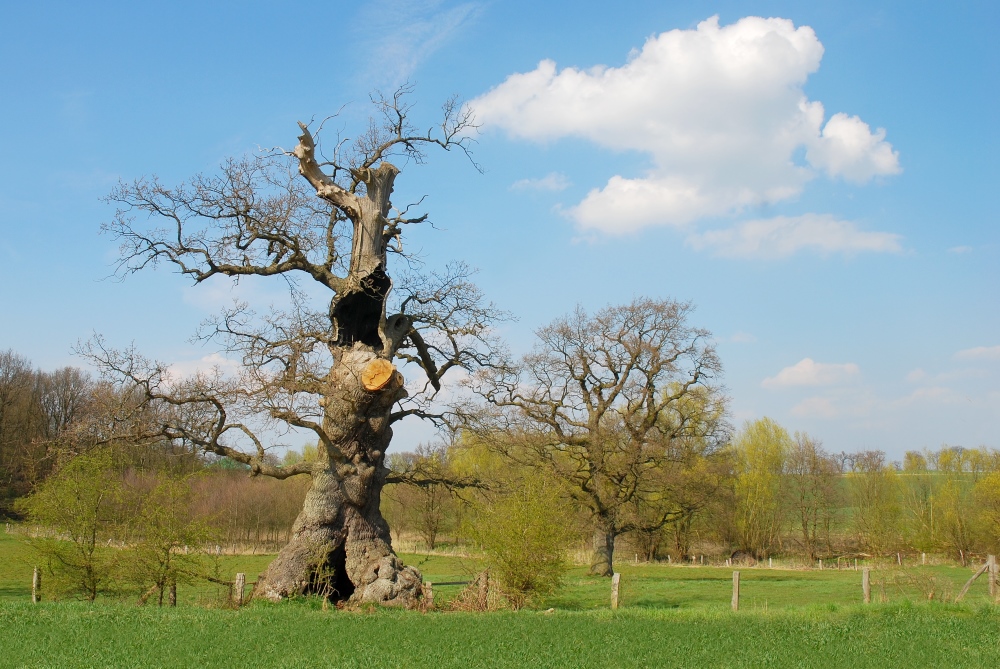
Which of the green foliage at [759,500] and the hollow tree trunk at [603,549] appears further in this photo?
the green foliage at [759,500]

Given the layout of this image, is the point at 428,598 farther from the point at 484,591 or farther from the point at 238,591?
the point at 238,591

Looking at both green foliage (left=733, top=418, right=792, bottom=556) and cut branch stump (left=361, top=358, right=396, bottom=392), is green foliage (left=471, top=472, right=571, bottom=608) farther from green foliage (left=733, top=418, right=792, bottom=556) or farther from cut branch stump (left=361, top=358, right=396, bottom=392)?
green foliage (left=733, top=418, right=792, bottom=556)

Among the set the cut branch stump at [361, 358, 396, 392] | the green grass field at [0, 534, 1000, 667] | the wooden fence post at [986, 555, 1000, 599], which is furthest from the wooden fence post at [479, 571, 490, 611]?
the wooden fence post at [986, 555, 1000, 599]

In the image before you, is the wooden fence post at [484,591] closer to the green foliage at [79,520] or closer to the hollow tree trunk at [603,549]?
the green foliage at [79,520]

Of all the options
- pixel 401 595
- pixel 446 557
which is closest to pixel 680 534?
pixel 446 557

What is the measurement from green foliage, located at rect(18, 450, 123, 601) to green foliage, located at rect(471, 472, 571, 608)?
777 centimetres

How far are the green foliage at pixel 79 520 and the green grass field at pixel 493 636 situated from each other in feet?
2.43

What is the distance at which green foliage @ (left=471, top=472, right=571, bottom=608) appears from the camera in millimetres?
16281

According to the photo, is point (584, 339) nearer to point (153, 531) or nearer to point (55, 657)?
point (153, 531)

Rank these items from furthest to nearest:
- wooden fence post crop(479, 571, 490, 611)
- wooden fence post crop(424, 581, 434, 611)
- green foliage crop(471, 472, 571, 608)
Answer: wooden fence post crop(479, 571, 490, 611), green foliage crop(471, 472, 571, 608), wooden fence post crop(424, 581, 434, 611)

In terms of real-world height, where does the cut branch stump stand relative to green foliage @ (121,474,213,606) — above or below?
above

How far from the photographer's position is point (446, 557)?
1655 inches

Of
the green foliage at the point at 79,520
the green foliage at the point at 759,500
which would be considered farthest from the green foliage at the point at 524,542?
the green foliage at the point at 759,500

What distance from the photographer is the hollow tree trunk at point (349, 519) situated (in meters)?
15.5
